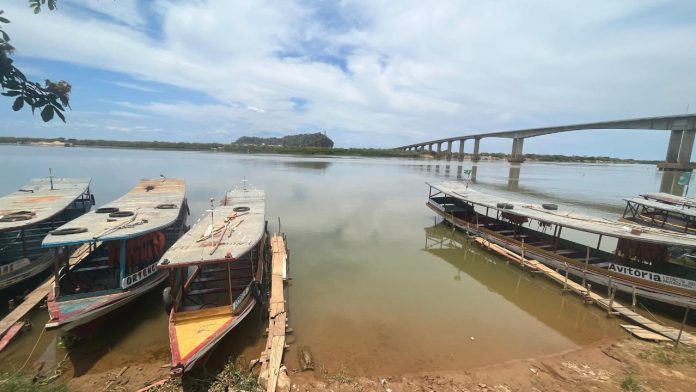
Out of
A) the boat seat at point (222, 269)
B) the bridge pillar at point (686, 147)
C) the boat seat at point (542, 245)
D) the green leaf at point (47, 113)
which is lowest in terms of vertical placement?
the boat seat at point (222, 269)

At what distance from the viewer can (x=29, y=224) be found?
11969mm

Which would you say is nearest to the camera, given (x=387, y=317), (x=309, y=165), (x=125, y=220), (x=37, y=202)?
(x=387, y=317)

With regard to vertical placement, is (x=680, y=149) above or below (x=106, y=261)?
above

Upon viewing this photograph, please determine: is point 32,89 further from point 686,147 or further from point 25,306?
point 686,147

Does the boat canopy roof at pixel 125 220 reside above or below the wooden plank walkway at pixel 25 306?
above

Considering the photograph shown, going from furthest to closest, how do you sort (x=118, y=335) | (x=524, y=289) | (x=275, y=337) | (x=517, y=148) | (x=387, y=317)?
(x=517, y=148) → (x=524, y=289) → (x=387, y=317) → (x=118, y=335) → (x=275, y=337)

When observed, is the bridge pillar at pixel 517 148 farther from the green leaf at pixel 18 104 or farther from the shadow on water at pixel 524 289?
the green leaf at pixel 18 104

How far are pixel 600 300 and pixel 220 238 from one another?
1444 cm

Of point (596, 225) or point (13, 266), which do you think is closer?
point (13, 266)

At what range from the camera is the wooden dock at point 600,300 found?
33.6ft

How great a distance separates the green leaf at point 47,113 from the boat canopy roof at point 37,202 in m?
11.7

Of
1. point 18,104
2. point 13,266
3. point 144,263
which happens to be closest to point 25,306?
point 13,266

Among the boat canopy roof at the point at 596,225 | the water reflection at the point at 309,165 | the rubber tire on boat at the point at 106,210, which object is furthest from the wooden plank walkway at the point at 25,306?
the water reflection at the point at 309,165

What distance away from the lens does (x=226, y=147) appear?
139m
